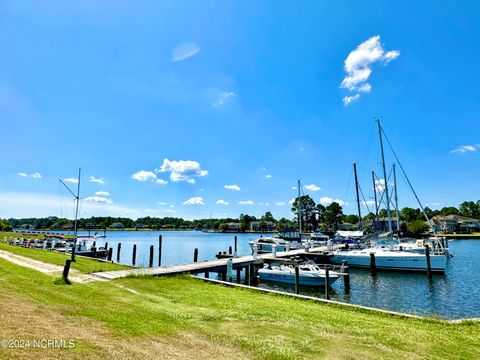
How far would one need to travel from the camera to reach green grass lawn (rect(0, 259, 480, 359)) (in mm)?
7695

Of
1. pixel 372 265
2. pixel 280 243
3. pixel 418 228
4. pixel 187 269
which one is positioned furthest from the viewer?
pixel 418 228

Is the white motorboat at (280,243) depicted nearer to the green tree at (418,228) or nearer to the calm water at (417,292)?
the calm water at (417,292)

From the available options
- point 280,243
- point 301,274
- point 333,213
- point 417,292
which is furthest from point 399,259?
point 333,213

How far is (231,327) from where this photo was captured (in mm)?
9781

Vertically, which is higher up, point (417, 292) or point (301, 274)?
point (301, 274)

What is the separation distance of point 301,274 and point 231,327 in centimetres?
2004

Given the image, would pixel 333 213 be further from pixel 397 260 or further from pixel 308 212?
pixel 397 260

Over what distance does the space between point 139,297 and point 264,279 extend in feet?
64.1

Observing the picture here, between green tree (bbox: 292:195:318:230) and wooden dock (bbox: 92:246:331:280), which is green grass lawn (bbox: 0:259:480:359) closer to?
wooden dock (bbox: 92:246:331:280)

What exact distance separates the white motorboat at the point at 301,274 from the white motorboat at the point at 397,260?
42.3ft

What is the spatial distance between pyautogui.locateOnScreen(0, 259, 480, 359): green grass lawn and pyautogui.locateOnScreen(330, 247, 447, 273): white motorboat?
26.7m

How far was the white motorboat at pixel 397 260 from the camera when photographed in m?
35.8

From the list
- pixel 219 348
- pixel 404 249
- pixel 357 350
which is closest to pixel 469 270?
pixel 404 249

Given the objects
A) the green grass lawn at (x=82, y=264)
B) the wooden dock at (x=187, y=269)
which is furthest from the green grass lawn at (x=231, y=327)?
the green grass lawn at (x=82, y=264)
